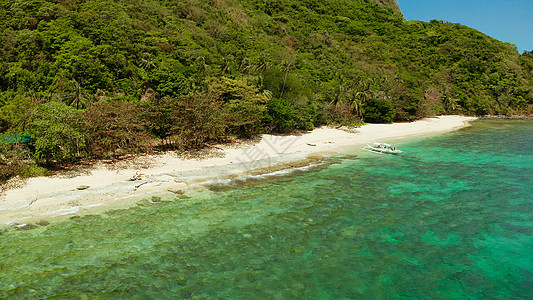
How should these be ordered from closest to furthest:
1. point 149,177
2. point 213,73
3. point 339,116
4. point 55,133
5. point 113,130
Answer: point 55,133 < point 149,177 < point 113,130 < point 213,73 < point 339,116

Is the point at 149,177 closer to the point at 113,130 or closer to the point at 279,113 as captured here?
the point at 113,130

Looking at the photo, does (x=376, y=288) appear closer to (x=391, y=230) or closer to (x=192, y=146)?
(x=391, y=230)

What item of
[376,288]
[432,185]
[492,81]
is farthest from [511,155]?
[492,81]

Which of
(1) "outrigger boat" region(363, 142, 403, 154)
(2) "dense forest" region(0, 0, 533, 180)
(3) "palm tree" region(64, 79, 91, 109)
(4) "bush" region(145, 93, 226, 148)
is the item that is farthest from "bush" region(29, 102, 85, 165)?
(1) "outrigger boat" region(363, 142, 403, 154)

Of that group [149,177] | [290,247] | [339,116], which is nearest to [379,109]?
[339,116]

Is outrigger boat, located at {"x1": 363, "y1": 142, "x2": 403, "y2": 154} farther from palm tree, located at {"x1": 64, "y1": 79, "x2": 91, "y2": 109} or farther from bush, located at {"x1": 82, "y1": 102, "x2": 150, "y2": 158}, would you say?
palm tree, located at {"x1": 64, "y1": 79, "x2": 91, "y2": 109}

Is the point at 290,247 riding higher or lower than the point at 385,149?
lower

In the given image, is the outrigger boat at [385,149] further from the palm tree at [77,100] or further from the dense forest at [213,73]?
the palm tree at [77,100]
